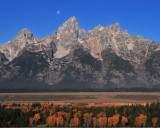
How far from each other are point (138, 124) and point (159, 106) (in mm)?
23452

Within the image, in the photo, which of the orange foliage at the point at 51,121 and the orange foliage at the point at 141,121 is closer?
the orange foliage at the point at 141,121

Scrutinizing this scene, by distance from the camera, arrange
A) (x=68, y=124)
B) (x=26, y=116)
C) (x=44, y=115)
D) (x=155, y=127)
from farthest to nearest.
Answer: (x=44, y=115), (x=26, y=116), (x=68, y=124), (x=155, y=127)

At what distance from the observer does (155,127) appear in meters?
78.8

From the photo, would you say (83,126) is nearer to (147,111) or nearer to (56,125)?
(56,125)

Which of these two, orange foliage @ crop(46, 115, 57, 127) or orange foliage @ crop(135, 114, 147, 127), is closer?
orange foliage @ crop(135, 114, 147, 127)

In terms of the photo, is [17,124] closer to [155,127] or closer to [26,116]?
[26,116]

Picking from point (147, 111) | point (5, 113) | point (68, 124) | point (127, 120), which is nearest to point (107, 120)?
point (127, 120)

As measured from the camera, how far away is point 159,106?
103 metres

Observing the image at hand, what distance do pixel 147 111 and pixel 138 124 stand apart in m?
19.8

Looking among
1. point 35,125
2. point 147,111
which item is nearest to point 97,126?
point 35,125

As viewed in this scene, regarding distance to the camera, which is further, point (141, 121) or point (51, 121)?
point (51, 121)

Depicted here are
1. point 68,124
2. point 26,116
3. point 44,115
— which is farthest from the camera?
point 44,115

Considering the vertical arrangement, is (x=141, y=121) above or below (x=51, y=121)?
above

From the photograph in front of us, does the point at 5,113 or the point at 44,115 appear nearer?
the point at 5,113
